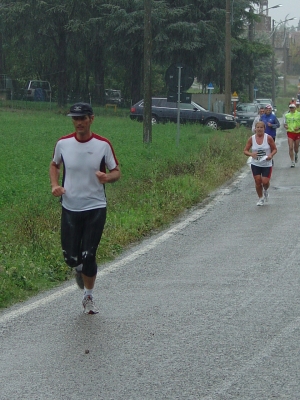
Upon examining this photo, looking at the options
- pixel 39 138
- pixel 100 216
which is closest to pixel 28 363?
pixel 100 216

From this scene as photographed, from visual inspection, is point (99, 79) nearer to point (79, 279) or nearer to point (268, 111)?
point (268, 111)

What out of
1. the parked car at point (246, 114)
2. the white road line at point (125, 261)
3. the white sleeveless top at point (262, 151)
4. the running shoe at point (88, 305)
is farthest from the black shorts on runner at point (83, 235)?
the parked car at point (246, 114)

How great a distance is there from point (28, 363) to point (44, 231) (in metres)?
5.44

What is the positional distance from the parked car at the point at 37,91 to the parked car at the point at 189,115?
47.0 feet

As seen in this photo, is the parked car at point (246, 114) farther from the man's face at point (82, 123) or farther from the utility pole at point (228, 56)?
the man's face at point (82, 123)

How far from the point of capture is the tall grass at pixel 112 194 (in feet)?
33.0

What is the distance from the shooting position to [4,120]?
4344cm

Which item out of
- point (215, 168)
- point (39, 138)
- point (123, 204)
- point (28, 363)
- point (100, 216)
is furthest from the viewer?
point (39, 138)

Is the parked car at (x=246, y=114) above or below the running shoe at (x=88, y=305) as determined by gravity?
below

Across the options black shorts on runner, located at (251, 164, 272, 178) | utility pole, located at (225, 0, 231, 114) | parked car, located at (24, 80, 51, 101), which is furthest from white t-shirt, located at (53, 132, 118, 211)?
parked car, located at (24, 80, 51, 101)

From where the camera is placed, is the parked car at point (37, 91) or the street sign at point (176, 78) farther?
the parked car at point (37, 91)

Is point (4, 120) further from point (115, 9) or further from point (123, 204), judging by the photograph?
point (123, 204)

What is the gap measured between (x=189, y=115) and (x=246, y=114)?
7.15 m

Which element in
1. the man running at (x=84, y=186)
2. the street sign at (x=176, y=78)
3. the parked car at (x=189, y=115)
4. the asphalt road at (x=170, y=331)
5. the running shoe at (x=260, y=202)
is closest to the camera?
the asphalt road at (x=170, y=331)
